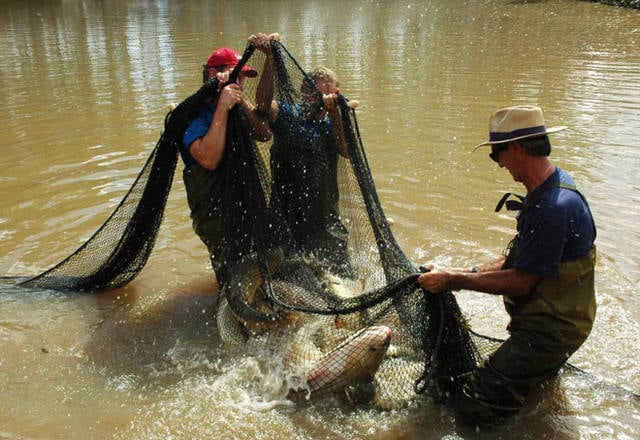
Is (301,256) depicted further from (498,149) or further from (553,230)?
(553,230)

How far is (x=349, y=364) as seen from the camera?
339 cm

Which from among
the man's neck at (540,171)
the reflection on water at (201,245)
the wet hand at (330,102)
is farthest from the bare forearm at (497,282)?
the wet hand at (330,102)

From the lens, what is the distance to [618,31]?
1758 cm

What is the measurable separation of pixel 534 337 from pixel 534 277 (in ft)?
1.16

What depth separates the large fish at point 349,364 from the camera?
3.37 m

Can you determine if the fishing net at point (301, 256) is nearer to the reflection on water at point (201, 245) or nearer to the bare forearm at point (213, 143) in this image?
the bare forearm at point (213, 143)

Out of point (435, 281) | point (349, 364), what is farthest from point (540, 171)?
point (349, 364)

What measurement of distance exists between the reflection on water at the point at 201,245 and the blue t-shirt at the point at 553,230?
1.15m

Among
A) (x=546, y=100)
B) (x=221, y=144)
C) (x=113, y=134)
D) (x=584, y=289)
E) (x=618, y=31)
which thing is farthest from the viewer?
(x=618, y=31)

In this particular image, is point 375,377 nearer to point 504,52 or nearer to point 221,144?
point 221,144

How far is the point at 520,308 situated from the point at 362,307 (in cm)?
90

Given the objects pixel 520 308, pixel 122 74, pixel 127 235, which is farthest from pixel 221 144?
pixel 122 74

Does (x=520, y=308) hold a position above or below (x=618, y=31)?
below

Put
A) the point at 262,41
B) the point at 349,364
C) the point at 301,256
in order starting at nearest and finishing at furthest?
the point at 349,364 → the point at 262,41 → the point at 301,256
